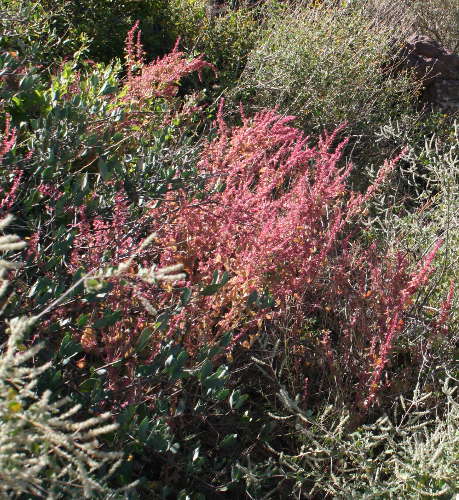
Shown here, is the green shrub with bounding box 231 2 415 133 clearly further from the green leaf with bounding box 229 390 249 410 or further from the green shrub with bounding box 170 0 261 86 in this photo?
the green leaf with bounding box 229 390 249 410

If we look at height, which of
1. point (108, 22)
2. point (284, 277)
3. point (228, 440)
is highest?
point (108, 22)

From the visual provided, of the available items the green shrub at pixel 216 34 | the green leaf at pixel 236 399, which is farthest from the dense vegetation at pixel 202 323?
the green shrub at pixel 216 34

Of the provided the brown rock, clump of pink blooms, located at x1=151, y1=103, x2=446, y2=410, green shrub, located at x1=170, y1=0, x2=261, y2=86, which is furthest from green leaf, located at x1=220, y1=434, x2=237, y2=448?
the brown rock

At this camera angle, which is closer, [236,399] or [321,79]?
[236,399]

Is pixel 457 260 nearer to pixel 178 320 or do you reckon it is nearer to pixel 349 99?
pixel 178 320

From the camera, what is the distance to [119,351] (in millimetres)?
2277

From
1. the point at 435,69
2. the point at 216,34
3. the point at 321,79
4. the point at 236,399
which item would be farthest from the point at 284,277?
the point at 435,69

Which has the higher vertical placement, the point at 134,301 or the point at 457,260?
the point at 134,301

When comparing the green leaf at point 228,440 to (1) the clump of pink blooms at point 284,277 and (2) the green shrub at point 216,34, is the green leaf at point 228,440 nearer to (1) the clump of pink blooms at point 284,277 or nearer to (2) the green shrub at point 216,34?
(1) the clump of pink blooms at point 284,277

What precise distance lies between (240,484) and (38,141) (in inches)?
58.5

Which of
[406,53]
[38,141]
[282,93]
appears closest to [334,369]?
[38,141]

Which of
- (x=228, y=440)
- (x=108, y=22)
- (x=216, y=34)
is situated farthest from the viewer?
(x=216, y=34)

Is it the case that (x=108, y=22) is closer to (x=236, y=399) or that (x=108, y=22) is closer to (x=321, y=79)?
(x=321, y=79)

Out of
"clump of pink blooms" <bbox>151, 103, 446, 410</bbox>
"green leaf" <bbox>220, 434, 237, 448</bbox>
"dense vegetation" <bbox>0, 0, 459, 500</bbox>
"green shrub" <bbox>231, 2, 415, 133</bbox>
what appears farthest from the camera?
"green shrub" <bbox>231, 2, 415, 133</bbox>
